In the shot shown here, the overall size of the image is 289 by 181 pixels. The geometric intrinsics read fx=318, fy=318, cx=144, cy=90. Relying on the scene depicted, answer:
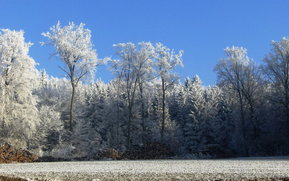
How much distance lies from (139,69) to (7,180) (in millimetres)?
27805

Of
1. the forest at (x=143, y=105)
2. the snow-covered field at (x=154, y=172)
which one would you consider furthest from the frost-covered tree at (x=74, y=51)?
the snow-covered field at (x=154, y=172)

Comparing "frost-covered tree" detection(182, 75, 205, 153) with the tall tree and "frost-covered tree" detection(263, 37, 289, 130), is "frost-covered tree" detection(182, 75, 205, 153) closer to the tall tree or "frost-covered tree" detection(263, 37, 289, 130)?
the tall tree

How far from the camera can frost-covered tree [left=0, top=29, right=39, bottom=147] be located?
2784 cm

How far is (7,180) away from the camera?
8.36 metres

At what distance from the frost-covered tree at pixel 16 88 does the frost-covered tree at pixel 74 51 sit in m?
2.74

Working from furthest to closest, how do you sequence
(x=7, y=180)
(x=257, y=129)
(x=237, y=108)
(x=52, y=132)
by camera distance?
(x=52, y=132) < (x=237, y=108) < (x=257, y=129) < (x=7, y=180)

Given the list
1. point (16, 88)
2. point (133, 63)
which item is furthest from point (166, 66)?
point (16, 88)

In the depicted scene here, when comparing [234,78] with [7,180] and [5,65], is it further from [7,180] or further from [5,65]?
[7,180]

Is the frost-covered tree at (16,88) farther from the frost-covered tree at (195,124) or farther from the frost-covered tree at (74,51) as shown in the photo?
the frost-covered tree at (195,124)

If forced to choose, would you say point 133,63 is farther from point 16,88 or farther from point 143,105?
point 16,88

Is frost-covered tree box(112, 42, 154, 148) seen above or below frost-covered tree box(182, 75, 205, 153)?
above

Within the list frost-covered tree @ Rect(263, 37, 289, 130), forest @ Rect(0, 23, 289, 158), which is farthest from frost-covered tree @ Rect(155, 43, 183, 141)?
frost-covered tree @ Rect(263, 37, 289, 130)

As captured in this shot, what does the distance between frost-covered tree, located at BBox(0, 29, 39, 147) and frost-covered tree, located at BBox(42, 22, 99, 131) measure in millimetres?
2739

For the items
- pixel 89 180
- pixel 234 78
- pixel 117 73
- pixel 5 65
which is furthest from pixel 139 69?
pixel 89 180
